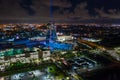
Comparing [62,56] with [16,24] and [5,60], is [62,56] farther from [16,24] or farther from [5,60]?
[16,24]

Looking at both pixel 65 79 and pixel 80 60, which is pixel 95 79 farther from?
pixel 80 60

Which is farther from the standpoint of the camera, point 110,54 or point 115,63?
point 110,54

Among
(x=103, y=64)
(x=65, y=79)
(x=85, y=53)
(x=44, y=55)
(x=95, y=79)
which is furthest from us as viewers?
(x=85, y=53)

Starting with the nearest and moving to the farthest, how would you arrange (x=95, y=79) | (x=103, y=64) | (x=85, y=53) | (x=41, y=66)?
(x=95, y=79) → (x=41, y=66) → (x=103, y=64) → (x=85, y=53)

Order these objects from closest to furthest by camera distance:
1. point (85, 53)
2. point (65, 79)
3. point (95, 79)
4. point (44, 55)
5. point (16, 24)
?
point (65, 79) < point (95, 79) < point (44, 55) < point (85, 53) < point (16, 24)

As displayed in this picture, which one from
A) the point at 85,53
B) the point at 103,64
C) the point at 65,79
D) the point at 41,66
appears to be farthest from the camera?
the point at 85,53

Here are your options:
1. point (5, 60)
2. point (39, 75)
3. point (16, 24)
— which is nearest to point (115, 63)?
point (39, 75)

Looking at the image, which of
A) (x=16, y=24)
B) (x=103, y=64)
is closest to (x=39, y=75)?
(x=103, y=64)

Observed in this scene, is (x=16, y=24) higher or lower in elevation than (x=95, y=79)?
higher

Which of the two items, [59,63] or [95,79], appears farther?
[59,63]
